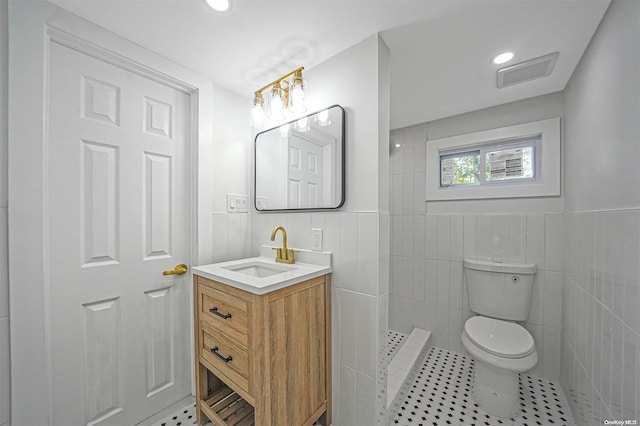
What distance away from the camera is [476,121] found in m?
1.96

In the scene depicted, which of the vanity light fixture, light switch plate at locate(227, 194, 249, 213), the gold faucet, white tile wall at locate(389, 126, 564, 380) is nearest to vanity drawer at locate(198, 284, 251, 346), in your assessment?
the gold faucet

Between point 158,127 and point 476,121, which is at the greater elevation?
point 476,121

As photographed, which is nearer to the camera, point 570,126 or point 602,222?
point 602,222

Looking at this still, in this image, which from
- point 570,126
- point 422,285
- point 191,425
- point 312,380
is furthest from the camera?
point 422,285

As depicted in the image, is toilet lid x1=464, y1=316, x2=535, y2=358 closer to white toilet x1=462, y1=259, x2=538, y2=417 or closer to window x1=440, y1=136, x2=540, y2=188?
white toilet x1=462, y1=259, x2=538, y2=417

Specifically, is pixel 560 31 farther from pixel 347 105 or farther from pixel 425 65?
pixel 347 105

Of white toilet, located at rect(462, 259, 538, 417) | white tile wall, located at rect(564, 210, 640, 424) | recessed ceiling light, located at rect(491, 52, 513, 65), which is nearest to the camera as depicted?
white tile wall, located at rect(564, 210, 640, 424)

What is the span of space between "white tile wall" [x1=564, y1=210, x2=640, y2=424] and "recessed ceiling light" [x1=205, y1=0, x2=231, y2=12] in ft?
5.63

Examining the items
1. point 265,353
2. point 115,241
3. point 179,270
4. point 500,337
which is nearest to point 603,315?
point 500,337

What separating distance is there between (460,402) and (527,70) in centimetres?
213

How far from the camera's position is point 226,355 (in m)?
1.15

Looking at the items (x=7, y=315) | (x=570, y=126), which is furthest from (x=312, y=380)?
(x=570, y=126)

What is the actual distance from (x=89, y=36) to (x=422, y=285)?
9.18 ft

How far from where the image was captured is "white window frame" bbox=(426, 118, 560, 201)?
5.50ft
